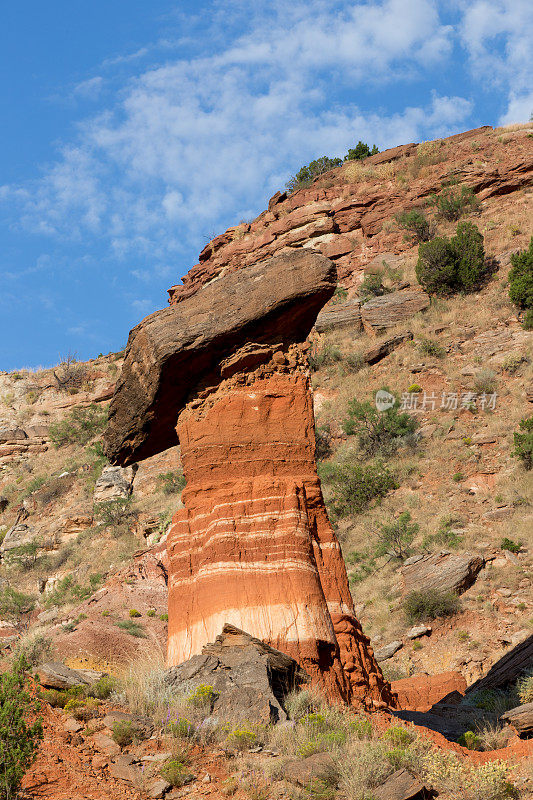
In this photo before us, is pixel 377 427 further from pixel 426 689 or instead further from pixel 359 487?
pixel 426 689

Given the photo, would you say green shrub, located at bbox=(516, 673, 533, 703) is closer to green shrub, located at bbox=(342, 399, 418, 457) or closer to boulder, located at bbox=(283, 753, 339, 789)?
boulder, located at bbox=(283, 753, 339, 789)

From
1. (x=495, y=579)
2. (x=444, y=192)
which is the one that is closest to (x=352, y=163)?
(x=444, y=192)

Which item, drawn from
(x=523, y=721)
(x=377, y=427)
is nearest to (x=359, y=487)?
(x=377, y=427)

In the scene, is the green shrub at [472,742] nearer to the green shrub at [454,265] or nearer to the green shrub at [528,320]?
the green shrub at [528,320]

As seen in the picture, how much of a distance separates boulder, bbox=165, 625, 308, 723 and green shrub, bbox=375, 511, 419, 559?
39.7 feet

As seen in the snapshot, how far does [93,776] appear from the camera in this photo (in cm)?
584

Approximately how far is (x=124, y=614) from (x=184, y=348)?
1072 cm

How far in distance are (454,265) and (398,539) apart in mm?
17620

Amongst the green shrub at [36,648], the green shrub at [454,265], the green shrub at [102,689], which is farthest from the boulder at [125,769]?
the green shrub at [454,265]

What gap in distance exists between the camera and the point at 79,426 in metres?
44.2

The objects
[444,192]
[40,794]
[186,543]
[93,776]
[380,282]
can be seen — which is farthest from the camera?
[444,192]

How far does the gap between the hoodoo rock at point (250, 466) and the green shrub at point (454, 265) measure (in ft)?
80.4

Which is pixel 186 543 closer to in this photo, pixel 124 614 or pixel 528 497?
pixel 124 614

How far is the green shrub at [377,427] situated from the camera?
25312mm
